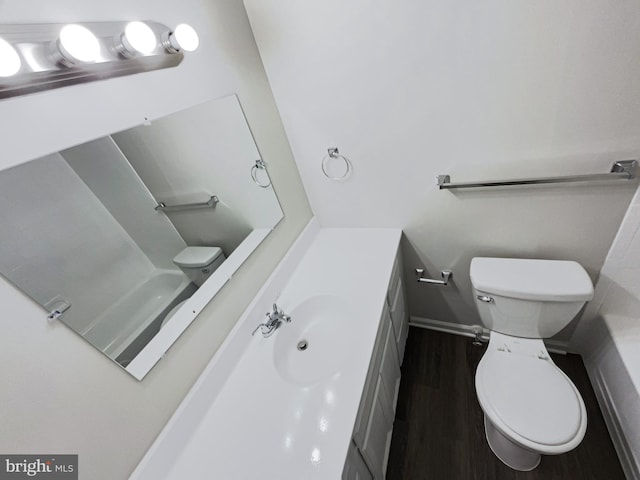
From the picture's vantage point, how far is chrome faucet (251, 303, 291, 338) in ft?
4.00

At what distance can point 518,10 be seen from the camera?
2.97 feet

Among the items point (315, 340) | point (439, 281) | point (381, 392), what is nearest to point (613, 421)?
point (439, 281)

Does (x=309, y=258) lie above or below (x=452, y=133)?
below

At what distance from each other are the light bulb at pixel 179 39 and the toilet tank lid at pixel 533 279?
1.50 m

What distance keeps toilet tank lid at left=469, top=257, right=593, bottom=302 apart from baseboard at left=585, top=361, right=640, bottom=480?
645 mm

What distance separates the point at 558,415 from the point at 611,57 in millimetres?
1321

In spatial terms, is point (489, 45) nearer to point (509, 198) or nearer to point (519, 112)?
point (519, 112)

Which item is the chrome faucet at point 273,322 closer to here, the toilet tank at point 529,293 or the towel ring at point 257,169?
the towel ring at point 257,169

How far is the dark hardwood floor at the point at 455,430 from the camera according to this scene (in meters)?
1.30

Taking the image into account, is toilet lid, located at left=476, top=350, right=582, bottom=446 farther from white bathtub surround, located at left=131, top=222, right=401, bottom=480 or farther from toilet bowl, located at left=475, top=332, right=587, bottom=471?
white bathtub surround, located at left=131, top=222, right=401, bottom=480

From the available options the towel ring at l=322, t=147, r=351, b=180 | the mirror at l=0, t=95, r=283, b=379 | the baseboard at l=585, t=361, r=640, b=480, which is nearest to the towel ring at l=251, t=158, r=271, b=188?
the mirror at l=0, t=95, r=283, b=379

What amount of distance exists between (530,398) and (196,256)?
4.99 ft

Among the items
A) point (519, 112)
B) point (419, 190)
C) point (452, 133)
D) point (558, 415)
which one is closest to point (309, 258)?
point (419, 190)

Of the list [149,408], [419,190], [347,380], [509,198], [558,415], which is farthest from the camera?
[419,190]
